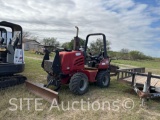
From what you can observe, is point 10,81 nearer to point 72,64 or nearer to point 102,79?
point 72,64

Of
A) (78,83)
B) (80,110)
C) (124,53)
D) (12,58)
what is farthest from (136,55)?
(80,110)

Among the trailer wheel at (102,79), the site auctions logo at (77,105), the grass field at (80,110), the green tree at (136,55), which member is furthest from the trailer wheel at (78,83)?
the green tree at (136,55)

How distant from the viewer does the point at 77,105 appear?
4570mm

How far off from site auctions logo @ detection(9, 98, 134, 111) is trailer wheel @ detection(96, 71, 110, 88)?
1.25m

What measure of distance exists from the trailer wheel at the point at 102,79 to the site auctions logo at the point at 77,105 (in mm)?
1245

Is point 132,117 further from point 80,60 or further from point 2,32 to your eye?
point 2,32

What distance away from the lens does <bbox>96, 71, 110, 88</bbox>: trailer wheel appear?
610 cm

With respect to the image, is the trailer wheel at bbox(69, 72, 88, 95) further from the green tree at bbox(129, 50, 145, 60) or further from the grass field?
the green tree at bbox(129, 50, 145, 60)

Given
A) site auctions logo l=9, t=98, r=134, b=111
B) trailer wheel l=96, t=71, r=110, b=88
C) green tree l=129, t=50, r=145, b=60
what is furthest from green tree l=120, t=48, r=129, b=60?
site auctions logo l=9, t=98, r=134, b=111

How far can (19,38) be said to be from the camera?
6.29 metres

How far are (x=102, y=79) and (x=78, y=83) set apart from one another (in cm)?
137

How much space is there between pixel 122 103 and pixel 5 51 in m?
4.02

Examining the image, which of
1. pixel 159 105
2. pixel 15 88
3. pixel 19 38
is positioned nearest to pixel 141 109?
pixel 159 105

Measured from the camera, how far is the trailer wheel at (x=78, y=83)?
16.3 ft
